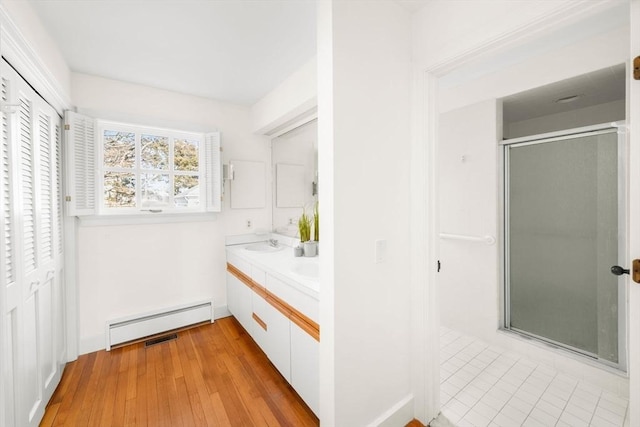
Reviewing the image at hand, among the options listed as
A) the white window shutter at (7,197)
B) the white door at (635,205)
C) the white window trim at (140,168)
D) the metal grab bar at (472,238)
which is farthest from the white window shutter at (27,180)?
the metal grab bar at (472,238)

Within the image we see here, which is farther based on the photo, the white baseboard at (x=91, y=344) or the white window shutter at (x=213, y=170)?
the white window shutter at (x=213, y=170)

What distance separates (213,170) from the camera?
109 inches

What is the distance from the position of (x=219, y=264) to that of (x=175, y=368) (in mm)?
1094

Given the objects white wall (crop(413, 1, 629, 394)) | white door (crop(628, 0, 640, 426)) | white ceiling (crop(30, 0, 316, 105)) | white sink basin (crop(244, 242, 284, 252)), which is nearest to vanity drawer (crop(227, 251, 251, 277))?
white sink basin (crop(244, 242, 284, 252))

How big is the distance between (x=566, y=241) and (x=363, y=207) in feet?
6.48

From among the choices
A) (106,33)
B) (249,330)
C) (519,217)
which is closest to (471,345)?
(519,217)

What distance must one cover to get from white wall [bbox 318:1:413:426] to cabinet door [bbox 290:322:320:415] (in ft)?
0.55

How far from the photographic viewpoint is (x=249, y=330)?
7.84 feet

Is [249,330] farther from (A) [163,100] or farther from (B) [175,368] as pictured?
(A) [163,100]

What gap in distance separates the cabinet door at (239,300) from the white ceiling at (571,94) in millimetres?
2890

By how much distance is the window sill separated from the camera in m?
2.30

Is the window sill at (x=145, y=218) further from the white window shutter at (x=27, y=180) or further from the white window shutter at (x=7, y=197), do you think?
the white window shutter at (x=7, y=197)

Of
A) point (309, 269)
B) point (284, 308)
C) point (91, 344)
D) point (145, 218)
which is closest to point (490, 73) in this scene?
point (309, 269)

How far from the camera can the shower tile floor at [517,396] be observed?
1.54 meters
